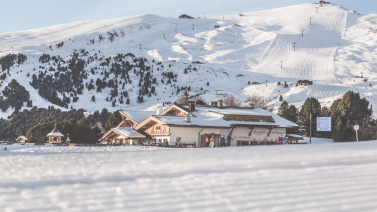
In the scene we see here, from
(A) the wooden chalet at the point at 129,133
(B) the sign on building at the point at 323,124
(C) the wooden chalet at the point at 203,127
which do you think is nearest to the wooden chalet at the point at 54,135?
(A) the wooden chalet at the point at 129,133

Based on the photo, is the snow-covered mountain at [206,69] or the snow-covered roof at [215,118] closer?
the snow-covered roof at [215,118]

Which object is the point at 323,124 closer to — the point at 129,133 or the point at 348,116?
the point at 348,116

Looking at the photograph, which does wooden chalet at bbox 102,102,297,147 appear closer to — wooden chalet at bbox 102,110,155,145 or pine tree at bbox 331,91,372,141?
wooden chalet at bbox 102,110,155,145

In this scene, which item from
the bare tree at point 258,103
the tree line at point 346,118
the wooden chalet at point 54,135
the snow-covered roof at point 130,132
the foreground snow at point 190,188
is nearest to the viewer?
the foreground snow at point 190,188

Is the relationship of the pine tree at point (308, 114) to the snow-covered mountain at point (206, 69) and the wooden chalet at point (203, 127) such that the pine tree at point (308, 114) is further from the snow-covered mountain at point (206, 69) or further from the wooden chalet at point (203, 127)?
the snow-covered mountain at point (206, 69)

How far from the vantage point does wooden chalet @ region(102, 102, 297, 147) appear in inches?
1574

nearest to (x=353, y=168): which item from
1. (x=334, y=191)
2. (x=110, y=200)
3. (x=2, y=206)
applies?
(x=334, y=191)

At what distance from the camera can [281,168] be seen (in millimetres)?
8367

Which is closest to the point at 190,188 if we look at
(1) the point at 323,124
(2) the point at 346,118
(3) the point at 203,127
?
(3) the point at 203,127

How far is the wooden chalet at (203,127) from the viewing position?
131 feet

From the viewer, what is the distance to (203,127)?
4025 centimetres

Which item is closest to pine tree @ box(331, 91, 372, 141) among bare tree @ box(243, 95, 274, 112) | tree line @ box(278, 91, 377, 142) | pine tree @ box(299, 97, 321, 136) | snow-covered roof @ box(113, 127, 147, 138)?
tree line @ box(278, 91, 377, 142)

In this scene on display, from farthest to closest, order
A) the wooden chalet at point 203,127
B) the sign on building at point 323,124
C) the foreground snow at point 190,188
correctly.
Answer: the sign on building at point 323,124, the wooden chalet at point 203,127, the foreground snow at point 190,188

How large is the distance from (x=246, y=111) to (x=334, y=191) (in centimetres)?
4165
